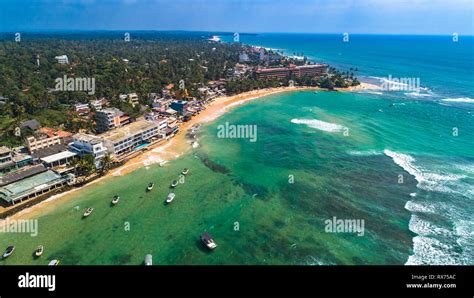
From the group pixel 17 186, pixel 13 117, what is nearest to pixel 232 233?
pixel 17 186

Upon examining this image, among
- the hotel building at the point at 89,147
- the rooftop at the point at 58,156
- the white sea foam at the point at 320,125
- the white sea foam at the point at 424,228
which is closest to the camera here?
the white sea foam at the point at 424,228

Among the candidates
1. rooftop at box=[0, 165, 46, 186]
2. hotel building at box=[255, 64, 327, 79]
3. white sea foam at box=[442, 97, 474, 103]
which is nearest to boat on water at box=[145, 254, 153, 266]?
rooftop at box=[0, 165, 46, 186]

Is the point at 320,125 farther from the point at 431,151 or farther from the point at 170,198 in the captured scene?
the point at 170,198

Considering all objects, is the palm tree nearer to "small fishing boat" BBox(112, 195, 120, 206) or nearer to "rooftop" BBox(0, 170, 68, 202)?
"rooftop" BBox(0, 170, 68, 202)

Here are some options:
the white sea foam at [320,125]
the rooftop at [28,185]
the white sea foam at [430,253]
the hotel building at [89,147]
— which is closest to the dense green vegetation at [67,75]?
the hotel building at [89,147]

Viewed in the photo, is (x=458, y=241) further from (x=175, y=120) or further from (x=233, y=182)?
(x=175, y=120)

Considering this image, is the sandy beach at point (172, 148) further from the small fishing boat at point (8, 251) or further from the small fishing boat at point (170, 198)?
the small fishing boat at point (170, 198)

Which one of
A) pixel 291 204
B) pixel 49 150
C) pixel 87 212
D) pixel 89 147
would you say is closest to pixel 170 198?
pixel 87 212
